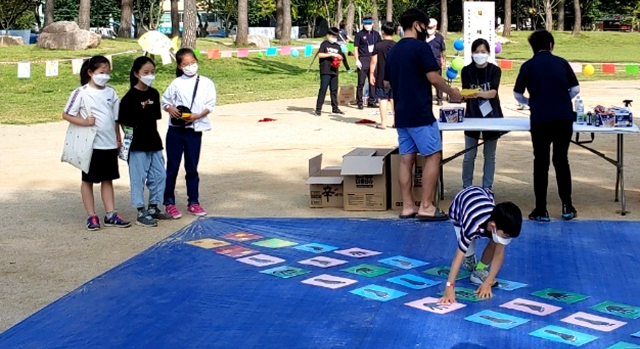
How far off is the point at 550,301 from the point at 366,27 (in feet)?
38.1

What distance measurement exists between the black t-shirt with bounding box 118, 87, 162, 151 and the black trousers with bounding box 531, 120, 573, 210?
329cm

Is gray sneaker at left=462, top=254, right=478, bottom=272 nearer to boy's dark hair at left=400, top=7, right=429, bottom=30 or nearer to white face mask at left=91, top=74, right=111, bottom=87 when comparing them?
boy's dark hair at left=400, top=7, right=429, bottom=30

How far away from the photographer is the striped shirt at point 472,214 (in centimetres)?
556

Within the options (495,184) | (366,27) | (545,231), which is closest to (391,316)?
(545,231)

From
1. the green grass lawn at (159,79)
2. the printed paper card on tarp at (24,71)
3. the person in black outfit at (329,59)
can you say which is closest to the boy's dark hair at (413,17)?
the person in black outfit at (329,59)

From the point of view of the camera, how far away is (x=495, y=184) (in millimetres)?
10062

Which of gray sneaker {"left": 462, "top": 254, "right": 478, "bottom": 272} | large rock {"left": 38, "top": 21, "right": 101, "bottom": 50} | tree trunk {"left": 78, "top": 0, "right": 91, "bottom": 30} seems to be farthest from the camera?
tree trunk {"left": 78, "top": 0, "right": 91, "bottom": 30}

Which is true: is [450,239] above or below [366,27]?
below

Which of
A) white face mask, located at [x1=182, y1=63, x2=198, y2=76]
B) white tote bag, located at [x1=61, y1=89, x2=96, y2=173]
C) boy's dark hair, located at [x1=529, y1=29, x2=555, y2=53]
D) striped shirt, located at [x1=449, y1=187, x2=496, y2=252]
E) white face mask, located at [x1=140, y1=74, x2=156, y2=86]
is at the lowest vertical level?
striped shirt, located at [x1=449, y1=187, x2=496, y2=252]

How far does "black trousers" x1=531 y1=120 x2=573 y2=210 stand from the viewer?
8141mm

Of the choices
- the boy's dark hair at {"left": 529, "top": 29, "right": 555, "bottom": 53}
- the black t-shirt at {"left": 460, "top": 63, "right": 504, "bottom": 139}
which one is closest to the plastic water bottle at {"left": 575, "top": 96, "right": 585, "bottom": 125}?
the boy's dark hair at {"left": 529, "top": 29, "right": 555, "bottom": 53}

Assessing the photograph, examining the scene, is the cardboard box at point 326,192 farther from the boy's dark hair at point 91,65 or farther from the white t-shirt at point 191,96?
the boy's dark hair at point 91,65

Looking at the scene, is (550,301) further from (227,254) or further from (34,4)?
(34,4)

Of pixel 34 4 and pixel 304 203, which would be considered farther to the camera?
pixel 34 4
